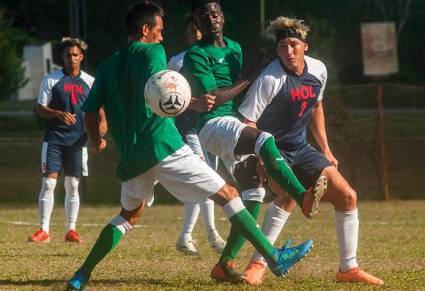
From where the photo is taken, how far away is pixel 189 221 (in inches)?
427

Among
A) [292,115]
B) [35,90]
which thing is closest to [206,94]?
[292,115]

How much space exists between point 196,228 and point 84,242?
239 cm

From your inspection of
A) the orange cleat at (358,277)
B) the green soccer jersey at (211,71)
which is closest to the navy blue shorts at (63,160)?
the green soccer jersey at (211,71)

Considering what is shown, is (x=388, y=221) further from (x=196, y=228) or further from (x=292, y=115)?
(x=292, y=115)

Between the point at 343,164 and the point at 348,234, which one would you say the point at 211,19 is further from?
the point at 343,164

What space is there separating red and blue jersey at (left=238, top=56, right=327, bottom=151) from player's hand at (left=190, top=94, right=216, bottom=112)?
0.25m

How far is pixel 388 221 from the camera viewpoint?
1544 cm

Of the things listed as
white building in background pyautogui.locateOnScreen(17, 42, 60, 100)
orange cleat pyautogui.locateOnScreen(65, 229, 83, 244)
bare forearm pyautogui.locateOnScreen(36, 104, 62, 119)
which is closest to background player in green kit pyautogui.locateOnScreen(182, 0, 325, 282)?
orange cleat pyautogui.locateOnScreen(65, 229, 83, 244)

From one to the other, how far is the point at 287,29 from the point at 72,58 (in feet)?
16.9

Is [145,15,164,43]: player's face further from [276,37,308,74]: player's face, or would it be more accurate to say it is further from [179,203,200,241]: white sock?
[179,203,200,241]: white sock

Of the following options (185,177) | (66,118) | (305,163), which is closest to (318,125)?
(305,163)

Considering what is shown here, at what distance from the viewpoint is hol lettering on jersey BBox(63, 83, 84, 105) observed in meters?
13.0

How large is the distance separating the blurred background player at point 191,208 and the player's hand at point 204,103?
A: 8.37 ft

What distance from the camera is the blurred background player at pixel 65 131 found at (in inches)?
503
